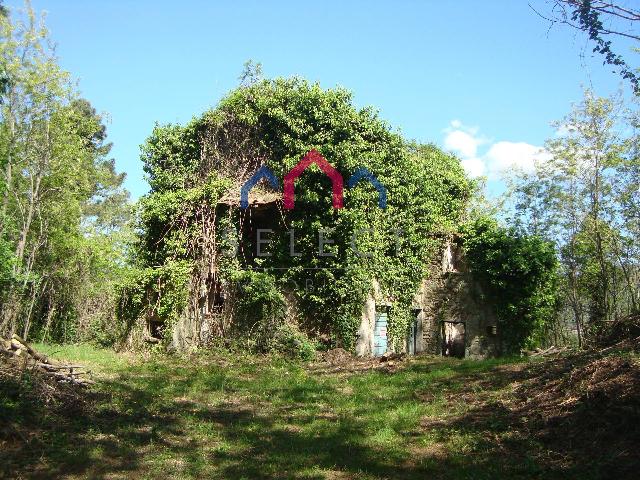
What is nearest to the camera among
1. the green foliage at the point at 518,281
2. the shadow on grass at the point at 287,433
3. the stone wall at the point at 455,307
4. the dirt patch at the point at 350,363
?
the shadow on grass at the point at 287,433

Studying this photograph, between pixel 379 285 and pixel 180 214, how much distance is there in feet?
23.4

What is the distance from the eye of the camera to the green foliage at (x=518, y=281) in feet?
60.1

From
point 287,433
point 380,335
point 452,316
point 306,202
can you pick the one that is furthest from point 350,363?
point 287,433

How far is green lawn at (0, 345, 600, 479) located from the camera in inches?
246

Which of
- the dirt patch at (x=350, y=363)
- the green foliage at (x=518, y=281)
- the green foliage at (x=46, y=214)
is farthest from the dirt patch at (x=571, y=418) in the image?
the green foliage at (x=46, y=214)

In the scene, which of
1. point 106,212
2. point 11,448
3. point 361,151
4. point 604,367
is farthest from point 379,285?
point 106,212

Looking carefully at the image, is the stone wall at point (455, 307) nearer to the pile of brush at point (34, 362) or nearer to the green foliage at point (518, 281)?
the green foliage at point (518, 281)

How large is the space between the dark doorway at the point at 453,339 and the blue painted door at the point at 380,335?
3122 mm

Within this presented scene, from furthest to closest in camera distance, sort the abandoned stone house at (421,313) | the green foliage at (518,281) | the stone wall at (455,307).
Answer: the stone wall at (455,307)
the green foliage at (518,281)
the abandoned stone house at (421,313)

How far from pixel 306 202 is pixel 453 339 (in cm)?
803

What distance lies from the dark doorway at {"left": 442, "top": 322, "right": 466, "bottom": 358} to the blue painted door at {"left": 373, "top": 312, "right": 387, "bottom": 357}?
10.2 feet

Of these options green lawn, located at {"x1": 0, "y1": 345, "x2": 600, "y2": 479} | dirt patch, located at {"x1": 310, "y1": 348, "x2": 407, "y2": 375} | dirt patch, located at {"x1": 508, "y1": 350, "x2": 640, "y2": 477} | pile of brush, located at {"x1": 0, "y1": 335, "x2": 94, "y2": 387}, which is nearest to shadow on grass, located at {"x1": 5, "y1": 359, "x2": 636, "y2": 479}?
green lawn, located at {"x1": 0, "y1": 345, "x2": 600, "y2": 479}

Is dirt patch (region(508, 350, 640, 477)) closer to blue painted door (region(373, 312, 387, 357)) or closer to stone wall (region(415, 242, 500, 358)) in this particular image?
blue painted door (region(373, 312, 387, 357))

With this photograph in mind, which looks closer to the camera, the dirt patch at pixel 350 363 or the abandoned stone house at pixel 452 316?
the dirt patch at pixel 350 363
